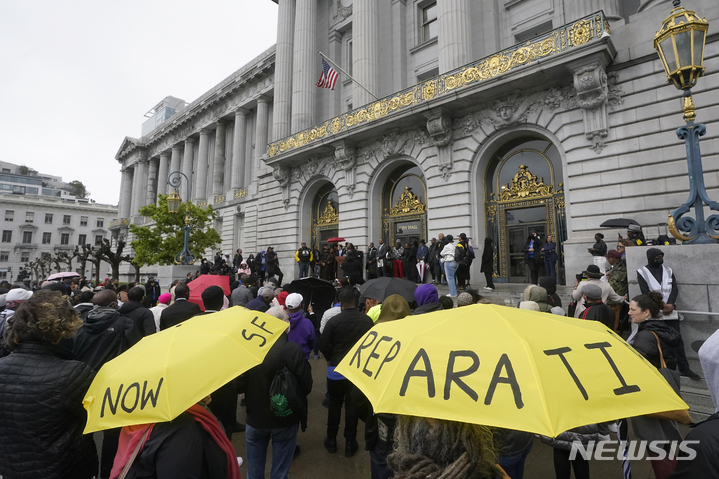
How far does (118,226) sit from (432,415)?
69.4 meters

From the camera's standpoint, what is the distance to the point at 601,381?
159 centimetres

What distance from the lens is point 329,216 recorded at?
76.1 feet

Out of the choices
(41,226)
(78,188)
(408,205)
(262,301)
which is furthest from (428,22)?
(78,188)

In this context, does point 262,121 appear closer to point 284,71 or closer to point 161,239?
point 284,71

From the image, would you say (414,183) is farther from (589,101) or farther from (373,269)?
(589,101)

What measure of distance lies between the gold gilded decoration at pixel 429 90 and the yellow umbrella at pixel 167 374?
16105mm

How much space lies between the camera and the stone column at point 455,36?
55.8ft

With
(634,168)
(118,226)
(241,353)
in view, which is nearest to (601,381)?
(241,353)

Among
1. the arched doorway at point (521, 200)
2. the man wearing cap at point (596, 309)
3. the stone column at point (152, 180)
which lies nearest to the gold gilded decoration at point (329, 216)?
the arched doorway at point (521, 200)

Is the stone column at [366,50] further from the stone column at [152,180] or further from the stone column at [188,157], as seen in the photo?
the stone column at [152,180]

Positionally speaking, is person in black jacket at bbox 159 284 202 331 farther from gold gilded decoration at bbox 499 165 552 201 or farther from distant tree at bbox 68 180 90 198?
distant tree at bbox 68 180 90 198

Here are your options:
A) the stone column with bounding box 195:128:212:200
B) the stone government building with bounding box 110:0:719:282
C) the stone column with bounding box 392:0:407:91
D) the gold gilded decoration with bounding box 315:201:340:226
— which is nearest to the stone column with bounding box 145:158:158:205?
the stone column with bounding box 195:128:212:200

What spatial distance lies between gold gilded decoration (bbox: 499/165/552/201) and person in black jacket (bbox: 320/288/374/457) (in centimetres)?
1341

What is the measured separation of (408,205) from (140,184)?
176 feet
